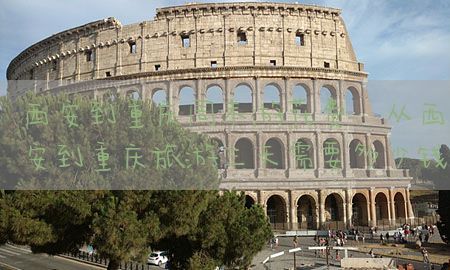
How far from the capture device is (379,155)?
37375mm

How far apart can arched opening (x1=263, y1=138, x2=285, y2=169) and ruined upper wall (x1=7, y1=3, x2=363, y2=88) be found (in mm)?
6567

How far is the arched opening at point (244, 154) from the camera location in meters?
36.0

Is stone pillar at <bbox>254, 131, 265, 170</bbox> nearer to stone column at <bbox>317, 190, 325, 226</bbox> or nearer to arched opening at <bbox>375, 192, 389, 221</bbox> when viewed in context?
stone column at <bbox>317, 190, 325, 226</bbox>

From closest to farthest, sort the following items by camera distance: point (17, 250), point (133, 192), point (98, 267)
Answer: point (133, 192) < point (98, 267) < point (17, 250)

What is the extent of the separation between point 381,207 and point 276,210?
29.8 ft

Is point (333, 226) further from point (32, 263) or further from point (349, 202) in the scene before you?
point (32, 263)

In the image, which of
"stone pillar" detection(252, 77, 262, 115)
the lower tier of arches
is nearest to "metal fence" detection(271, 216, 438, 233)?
the lower tier of arches

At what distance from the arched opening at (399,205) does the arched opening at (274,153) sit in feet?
34.2

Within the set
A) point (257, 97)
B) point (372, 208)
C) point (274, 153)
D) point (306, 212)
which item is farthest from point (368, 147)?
point (257, 97)

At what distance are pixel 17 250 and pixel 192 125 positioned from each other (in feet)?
50.0

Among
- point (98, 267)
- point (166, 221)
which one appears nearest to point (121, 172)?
point (166, 221)

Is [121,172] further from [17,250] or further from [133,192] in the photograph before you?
→ [17,250]

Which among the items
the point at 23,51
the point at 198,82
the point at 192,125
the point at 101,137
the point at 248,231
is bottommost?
the point at 248,231

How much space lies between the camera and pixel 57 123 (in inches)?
523
